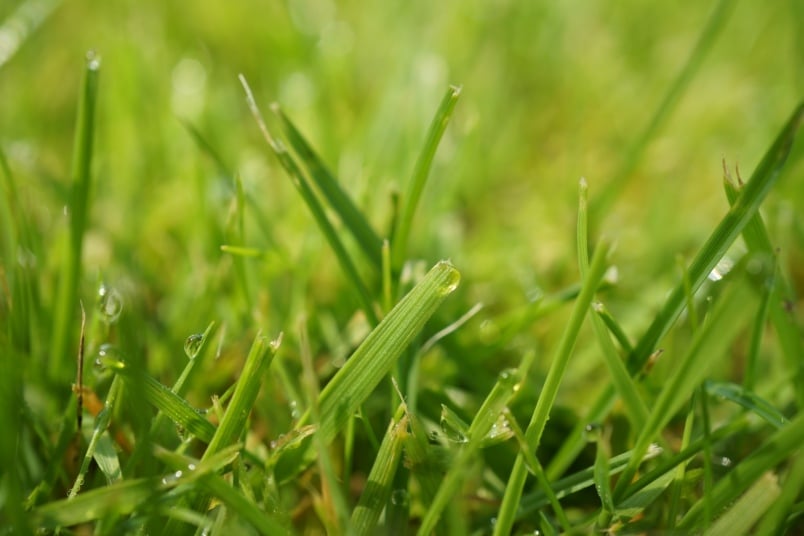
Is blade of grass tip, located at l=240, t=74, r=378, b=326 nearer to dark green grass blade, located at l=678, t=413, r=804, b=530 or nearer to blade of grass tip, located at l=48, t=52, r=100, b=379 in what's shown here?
blade of grass tip, located at l=48, t=52, r=100, b=379

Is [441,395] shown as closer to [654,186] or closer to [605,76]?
[654,186]

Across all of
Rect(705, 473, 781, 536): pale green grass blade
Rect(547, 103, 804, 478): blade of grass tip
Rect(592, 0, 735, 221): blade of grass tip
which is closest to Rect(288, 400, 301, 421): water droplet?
Rect(547, 103, 804, 478): blade of grass tip

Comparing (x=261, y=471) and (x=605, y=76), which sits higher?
(x=605, y=76)

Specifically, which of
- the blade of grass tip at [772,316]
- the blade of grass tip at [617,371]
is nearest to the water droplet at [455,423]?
the blade of grass tip at [617,371]

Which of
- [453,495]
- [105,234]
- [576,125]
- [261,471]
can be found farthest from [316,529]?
[576,125]

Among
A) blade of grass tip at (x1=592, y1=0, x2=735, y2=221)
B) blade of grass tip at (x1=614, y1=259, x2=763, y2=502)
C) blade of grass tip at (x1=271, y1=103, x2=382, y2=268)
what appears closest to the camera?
blade of grass tip at (x1=614, y1=259, x2=763, y2=502)

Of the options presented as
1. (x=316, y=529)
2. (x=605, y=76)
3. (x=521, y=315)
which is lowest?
(x=316, y=529)

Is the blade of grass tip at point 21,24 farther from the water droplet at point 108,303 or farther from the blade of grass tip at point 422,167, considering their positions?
the blade of grass tip at point 422,167
